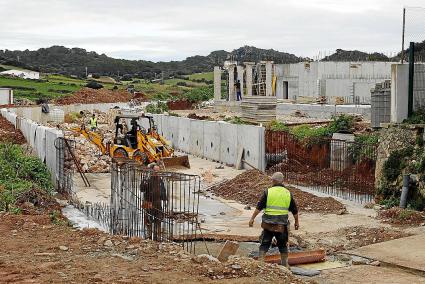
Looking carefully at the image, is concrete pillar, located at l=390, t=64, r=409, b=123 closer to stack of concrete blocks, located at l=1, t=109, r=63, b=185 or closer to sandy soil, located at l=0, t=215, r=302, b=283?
stack of concrete blocks, located at l=1, t=109, r=63, b=185

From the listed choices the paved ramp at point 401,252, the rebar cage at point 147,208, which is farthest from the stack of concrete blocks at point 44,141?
the paved ramp at point 401,252

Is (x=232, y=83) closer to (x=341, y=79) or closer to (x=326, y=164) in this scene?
(x=341, y=79)

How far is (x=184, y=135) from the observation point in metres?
34.4

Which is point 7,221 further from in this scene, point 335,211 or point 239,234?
point 335,211

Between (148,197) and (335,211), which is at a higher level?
(148,197)

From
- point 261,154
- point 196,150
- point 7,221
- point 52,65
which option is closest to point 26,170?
point 7,221

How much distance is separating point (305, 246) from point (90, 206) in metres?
6.44

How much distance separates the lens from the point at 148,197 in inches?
501

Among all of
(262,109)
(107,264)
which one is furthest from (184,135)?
(107,264)

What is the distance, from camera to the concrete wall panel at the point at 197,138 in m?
31.8

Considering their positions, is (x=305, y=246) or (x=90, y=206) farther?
(x=90, y=206)

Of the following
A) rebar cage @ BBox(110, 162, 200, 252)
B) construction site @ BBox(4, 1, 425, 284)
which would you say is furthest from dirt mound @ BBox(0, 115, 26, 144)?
rebar cage @ BBox(110, 162, 200, 252)

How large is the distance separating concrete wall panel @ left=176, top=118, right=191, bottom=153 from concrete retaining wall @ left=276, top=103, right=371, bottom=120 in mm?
9234

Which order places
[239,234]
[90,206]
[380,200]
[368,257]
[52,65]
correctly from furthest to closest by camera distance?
1. [52,65]
2. [380,200]
3. [90,206]
4. [239,234]
5. [368,257]
